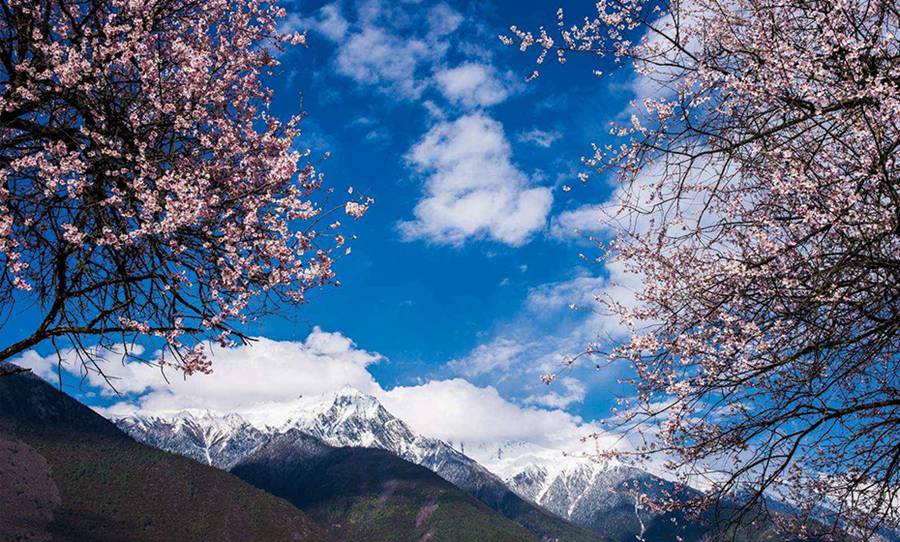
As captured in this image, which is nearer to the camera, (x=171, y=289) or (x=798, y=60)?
(x=798, y=60)

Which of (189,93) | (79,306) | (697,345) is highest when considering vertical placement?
(189,93)

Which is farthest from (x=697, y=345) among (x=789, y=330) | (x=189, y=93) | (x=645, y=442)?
(x=189, y=93)

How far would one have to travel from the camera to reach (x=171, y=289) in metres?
7.71

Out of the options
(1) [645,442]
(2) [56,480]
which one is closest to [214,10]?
(1) [645,442]

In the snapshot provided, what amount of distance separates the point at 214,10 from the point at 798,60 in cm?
777

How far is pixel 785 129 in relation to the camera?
24.4 feet

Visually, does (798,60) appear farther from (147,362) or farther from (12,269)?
(12,269)

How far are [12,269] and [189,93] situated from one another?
2855 mm

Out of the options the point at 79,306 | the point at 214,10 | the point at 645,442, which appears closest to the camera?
the point at 79,306

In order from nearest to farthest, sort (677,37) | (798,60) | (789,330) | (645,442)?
(798,60), (789,330), (677,37), (645,442)

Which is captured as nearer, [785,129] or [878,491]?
[785,129]

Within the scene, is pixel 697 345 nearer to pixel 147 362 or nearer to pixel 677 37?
pixel 677 37

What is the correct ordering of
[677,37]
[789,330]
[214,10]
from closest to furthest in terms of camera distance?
[789,330], [677,37], [214,10]

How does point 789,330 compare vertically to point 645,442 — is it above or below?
above
